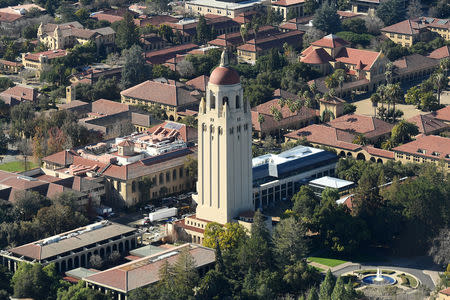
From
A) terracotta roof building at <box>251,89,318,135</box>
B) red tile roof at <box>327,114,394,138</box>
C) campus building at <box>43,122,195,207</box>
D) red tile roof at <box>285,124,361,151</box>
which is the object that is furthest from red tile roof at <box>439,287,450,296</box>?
terracotta roof building at <box>251,89,318,135</box>

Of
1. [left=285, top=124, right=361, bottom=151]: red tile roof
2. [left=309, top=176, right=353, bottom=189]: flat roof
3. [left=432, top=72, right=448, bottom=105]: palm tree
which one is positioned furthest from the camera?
[left=432, top=72, right=448, bottom=105]: palm tree

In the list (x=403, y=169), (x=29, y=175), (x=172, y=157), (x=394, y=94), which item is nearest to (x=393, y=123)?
(x=394, y=94)

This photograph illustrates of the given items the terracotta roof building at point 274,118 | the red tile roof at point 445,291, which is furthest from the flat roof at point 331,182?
the red tile roof at point 445,291

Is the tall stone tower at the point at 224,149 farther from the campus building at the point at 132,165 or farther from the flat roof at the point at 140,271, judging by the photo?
the campus building at the point at 132,165

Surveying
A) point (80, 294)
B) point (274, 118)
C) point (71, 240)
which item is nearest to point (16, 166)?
point (71, 240)

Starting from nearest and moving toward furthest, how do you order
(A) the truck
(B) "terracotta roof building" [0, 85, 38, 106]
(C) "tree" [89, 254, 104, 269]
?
1. (C) "tree" [89, 254, 104, 269]
2. (A) the truck
3. (B) "terracotta roof building" [0, 85, 38, 106]

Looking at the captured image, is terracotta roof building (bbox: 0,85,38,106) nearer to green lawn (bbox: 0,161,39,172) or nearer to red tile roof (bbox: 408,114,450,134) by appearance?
green lawn (bbox: 0,161,39,172)
